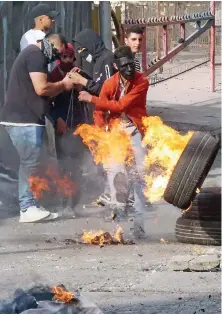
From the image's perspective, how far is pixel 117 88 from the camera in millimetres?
8703

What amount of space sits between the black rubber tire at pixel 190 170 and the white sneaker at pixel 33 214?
5.87ft

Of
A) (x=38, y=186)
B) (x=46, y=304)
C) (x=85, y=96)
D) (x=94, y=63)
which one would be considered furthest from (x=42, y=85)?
(x=46, y=304)

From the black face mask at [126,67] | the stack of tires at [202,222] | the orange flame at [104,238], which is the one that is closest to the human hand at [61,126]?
the black face mask at [126,67]

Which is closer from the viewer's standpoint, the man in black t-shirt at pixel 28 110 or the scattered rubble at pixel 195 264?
the scattered rubble at pixel 195 264

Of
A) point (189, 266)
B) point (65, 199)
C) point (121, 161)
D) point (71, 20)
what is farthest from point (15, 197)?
point (189, 266)

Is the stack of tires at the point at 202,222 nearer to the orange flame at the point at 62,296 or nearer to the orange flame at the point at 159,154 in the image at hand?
the orange flame at the point at 159,154

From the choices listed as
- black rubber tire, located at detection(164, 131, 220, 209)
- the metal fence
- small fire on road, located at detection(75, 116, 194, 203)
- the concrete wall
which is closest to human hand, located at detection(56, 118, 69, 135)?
small fire on road, located at detection(75, 116, 194, 203)

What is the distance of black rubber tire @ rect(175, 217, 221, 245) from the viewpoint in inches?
308

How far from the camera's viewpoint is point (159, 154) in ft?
27.5

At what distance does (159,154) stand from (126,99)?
638 millimetres

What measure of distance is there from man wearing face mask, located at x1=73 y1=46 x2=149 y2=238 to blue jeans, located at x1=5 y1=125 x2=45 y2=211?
25.8 inches

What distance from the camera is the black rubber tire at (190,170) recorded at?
7.53 metres

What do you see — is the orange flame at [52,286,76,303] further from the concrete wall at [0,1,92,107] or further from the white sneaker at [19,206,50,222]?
the concrete wall at [0,1,92,107]

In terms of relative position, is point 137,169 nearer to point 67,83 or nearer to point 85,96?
point 85,96
